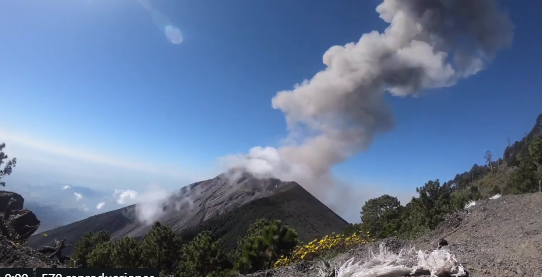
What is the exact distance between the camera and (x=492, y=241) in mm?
8773

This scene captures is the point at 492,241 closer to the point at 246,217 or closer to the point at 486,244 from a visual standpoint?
the point at 486,244

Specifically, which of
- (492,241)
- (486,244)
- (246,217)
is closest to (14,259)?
(486,244)

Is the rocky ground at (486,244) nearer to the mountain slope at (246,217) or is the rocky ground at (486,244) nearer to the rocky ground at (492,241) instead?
the rocky ground at (492,241)

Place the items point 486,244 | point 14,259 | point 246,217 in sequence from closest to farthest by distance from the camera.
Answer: point 486,244
point 14,259
point 246,217

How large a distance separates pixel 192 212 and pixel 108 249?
166 metres

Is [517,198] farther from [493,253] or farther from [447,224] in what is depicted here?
[493,253]

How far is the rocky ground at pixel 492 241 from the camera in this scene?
6230mm

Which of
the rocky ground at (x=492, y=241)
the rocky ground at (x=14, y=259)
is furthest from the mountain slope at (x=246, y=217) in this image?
the rocky ground at (x=14, y=259)

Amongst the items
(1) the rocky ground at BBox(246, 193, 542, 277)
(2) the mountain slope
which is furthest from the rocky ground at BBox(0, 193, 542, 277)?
(2) the mountain slope

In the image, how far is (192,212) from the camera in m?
195

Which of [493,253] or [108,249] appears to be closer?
[493,253]

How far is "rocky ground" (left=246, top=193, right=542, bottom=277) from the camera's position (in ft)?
20.4

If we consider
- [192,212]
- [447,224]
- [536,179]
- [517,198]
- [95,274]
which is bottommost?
[95,274]

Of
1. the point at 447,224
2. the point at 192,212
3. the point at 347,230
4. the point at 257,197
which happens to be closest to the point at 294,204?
the point at 257,197
